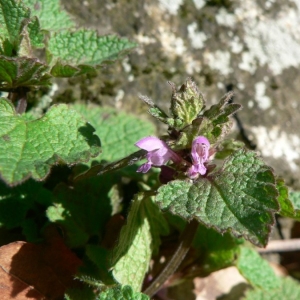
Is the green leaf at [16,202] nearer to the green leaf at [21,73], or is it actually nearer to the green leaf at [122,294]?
the green leaf at [21,73]

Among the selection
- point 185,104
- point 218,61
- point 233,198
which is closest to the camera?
point 233,198

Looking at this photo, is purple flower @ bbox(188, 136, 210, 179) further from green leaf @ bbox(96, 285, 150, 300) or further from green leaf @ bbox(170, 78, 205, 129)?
green leaf @ bbox(96, 285, 150, 300)

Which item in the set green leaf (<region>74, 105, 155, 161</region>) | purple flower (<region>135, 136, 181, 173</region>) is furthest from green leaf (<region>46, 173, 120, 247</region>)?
purple flower (<region>135, 136, 181, 173</region>)

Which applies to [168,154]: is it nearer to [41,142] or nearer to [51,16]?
[41,142]

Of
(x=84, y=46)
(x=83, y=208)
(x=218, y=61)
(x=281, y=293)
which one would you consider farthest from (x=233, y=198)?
(x=218, y=61)

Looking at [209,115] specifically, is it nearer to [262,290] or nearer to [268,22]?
[262,290]

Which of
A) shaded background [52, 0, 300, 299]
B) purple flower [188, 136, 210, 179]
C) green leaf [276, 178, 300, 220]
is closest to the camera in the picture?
purple flower [188, 136, 210, 179]
